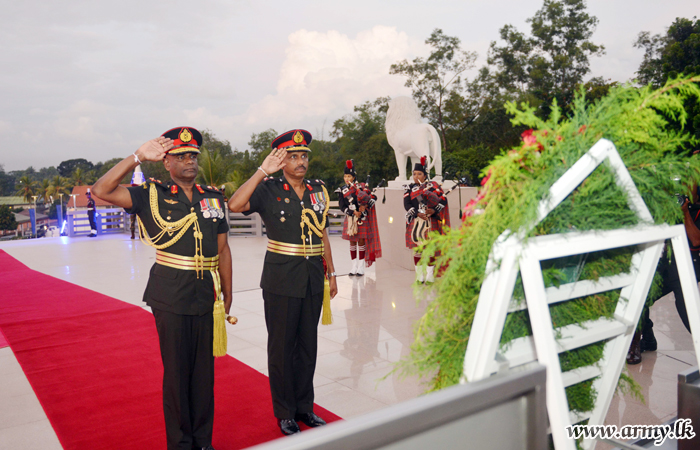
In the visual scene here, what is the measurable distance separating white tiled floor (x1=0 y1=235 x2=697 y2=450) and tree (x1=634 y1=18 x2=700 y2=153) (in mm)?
4067

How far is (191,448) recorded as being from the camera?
2373 mm

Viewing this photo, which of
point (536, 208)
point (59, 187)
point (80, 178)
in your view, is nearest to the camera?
point (536, 208)

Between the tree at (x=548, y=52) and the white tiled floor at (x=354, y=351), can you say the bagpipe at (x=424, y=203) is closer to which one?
the white tiled floor at (x=354, y=351)

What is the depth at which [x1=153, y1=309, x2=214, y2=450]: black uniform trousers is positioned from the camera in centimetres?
234

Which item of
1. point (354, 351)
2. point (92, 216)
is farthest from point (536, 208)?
point (92, 216)

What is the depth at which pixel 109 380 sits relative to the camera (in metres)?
3.43

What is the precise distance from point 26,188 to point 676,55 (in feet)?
174

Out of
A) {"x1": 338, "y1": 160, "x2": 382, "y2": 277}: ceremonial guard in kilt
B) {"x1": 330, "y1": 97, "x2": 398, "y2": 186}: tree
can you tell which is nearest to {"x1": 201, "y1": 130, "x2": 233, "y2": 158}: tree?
{"x1": 330, "y1": 97, "x2": 398, "y2": 186}: tree

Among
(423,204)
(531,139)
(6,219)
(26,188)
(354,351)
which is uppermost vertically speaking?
(26,188)

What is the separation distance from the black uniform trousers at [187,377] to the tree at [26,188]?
180ft

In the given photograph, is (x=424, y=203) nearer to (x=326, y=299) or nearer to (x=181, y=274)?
(x=326, y=299)

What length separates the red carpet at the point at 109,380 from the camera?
268cm

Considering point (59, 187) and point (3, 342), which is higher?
point (59, 187)

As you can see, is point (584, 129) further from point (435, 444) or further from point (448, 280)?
point (435, 444)
